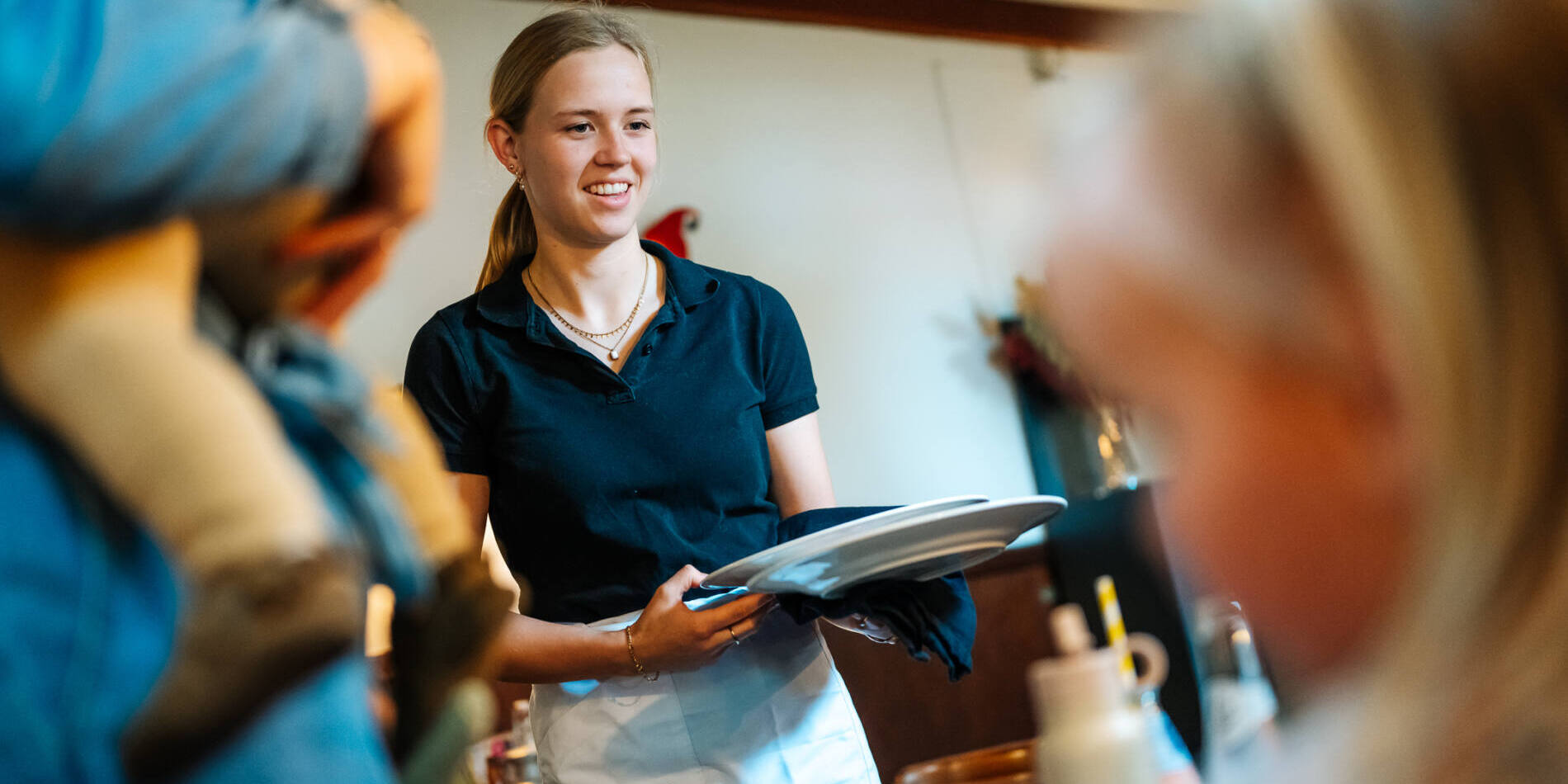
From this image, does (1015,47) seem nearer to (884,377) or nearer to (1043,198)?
(884,377)

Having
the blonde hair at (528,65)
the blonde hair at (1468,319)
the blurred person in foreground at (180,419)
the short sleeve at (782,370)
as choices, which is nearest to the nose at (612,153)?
the blonde hair at (528,65)

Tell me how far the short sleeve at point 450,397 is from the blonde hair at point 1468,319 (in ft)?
3.56

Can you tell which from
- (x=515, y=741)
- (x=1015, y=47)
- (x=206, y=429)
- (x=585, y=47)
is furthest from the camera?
(x=1015, y=47)

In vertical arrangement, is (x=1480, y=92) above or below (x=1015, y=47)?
below

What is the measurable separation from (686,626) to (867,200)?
260 centimetres

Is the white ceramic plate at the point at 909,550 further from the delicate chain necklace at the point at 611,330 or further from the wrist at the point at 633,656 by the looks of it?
the delicate chain necklace at the point at 611,330

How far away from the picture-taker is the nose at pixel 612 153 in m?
1.45

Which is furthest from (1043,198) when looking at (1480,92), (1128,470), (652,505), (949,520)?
(1128,470)

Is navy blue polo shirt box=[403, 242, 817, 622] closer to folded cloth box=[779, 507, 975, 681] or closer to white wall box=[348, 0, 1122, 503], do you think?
folded cloth box=[779, 507, 975, 681]

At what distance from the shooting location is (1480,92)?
1.40 feet

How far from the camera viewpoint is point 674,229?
3.21 meters

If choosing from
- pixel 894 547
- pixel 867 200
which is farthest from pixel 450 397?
pixel 867 200

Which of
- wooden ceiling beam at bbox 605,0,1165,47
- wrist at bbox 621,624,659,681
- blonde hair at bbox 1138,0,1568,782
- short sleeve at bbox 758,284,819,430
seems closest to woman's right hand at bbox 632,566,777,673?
wrist at bbox 621,624,659,681

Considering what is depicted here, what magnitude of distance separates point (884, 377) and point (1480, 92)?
10.2 feet
